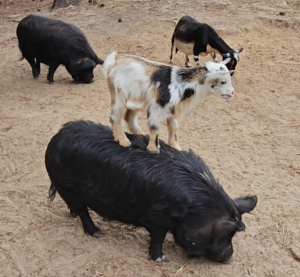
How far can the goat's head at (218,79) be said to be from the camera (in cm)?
364

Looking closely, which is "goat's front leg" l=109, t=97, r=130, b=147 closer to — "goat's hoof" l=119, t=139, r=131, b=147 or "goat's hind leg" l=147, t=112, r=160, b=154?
"goat's hoof" l=119, t=139, r=131, b=147

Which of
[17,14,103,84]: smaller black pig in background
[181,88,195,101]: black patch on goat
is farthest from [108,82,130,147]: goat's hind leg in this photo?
[17,14,103,84]: smaller black pig in background

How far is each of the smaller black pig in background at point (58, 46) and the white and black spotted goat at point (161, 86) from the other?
176 inches

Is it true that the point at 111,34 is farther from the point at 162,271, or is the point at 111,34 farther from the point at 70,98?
the point at 162,271

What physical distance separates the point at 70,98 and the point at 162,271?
4336 mm

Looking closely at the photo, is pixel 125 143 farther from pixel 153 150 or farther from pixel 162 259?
pixel 162 259

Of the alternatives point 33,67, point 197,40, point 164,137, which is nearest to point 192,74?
point 164,137

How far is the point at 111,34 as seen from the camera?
10.4 metres

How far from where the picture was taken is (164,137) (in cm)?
637

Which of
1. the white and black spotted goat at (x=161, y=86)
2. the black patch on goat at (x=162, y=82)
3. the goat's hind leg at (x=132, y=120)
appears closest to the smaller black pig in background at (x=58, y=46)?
the goat's hind leg at (x=132, y=120)

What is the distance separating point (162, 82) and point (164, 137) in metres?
2.80

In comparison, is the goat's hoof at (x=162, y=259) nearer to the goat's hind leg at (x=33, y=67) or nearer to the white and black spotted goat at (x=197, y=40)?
the white and black spotted goat at (x=197, y=40)

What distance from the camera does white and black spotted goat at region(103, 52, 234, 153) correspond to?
3.60 m

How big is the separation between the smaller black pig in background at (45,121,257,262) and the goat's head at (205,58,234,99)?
65 centimetres
